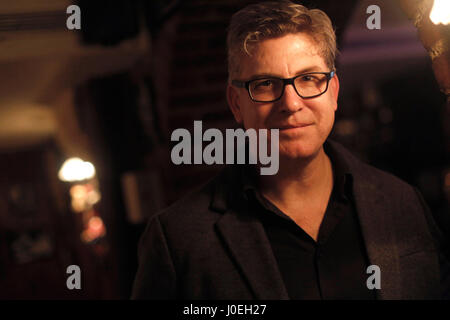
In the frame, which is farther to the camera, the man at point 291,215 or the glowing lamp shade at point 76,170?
the glowing lamp shade at point 76,170

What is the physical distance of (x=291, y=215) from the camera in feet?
3.29

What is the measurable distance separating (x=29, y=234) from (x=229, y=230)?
5359 millimetres

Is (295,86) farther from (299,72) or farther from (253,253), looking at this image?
(253,253)

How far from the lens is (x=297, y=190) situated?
998 millimetres

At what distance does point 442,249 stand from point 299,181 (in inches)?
15.8

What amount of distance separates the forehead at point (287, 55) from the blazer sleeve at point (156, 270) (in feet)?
1.54

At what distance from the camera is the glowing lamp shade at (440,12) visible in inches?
30.8

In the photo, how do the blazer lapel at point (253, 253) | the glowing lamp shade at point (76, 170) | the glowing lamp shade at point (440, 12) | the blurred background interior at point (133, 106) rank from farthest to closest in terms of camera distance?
1. the glowing lamp shade at point (76, 170)
2. the blurred background interior at point (133, 106)
3. the blazer lapel at point (253, 253)
4. the glowing lamp shade at point (440, 12)

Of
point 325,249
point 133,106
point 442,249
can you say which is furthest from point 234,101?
point 133,106

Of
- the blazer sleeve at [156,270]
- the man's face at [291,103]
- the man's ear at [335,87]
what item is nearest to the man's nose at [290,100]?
the man's face at [291,103]

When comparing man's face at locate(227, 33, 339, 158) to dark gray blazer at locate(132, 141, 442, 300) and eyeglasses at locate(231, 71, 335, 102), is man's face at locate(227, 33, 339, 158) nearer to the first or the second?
eyeglasses at locate(231, 71, 335, 102)

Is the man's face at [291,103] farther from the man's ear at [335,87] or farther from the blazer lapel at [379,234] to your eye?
the blazer lapel at [379,234]

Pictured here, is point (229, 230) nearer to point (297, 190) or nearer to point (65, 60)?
point (297, 190)

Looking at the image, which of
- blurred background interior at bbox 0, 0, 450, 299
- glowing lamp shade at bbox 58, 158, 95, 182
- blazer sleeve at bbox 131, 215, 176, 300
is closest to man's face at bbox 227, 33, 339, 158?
blurred background interior at bbox 0, 0, 450, 299
